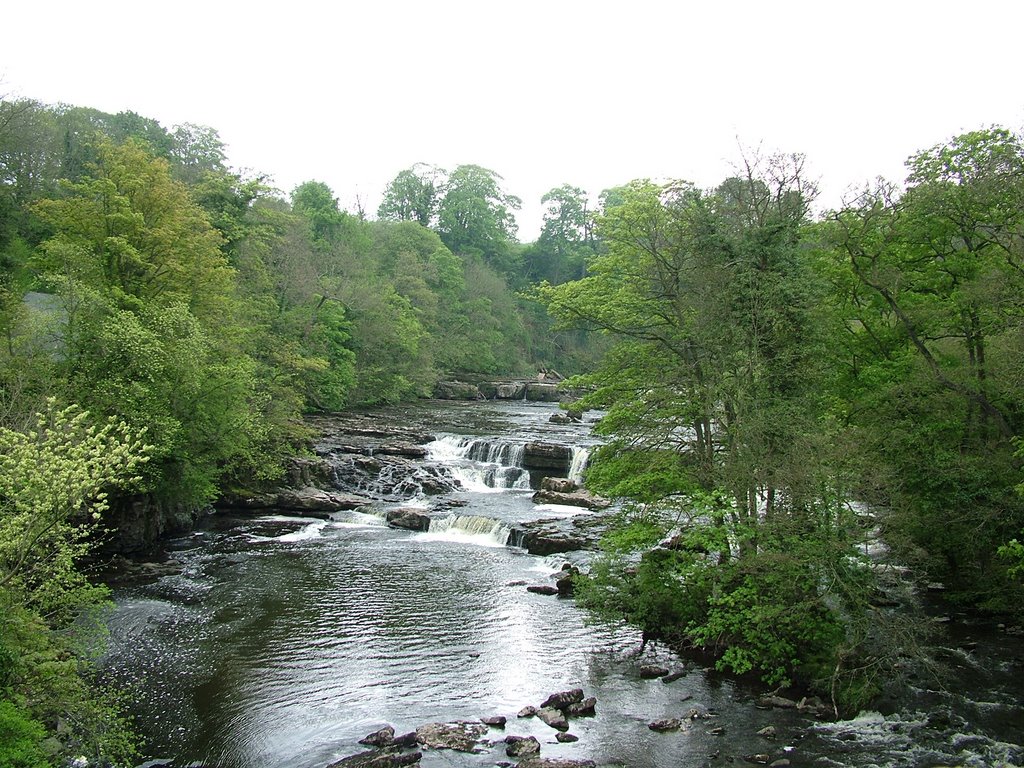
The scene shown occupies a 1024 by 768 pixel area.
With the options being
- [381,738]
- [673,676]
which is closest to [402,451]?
[673,676]

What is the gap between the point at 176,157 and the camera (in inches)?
2188

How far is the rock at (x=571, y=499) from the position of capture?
88.7 feet

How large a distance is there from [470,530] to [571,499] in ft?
16.1

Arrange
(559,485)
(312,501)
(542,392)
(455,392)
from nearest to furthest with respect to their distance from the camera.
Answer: (312,501), (559,485), (455,392), (542,392)

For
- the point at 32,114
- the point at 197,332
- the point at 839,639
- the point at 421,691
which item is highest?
the point at 32,114

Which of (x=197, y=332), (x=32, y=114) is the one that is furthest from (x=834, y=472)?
(x=32, y=114)

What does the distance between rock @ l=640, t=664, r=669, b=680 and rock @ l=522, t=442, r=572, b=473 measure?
18707 millimetres

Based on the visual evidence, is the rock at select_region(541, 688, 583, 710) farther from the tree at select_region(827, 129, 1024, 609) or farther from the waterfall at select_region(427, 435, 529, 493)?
the waterfall at select_region(427, 435, 529, 493)

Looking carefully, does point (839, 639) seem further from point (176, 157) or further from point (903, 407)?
point (176, 157)

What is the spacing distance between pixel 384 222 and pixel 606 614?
6370 centimetres

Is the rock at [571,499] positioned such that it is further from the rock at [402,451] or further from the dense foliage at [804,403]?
the dense foliage at [804,403]

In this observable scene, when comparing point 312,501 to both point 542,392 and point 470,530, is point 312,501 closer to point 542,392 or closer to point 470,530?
point 470,530

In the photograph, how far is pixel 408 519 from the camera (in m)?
25.1

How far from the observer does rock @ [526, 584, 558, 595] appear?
18281 mm
